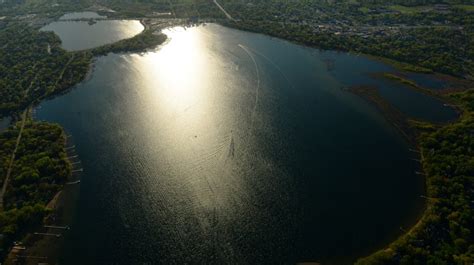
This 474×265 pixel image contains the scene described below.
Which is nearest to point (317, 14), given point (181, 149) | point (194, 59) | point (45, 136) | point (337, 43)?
point (337, 43)

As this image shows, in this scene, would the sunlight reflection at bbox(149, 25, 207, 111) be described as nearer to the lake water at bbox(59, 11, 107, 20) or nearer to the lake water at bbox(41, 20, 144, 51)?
the lake water at bbox(41, 20, 144, 51)

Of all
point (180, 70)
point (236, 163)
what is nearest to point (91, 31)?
point (180, 70)

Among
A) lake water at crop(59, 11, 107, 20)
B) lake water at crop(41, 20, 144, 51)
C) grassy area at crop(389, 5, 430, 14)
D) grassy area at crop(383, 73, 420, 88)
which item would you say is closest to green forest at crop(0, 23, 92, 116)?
lake water at crop(41, 20, 144, 51)

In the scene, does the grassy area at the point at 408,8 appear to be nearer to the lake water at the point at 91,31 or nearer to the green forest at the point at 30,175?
the lake water at the point at 91,31

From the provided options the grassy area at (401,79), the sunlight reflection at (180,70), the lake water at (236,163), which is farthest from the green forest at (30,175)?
the grassy area at (401,79)

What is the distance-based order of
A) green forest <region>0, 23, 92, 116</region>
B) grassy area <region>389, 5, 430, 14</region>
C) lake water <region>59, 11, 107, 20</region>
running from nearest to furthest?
green forest <region>0, 23, 92, 116</region> → grassy area <region>389, 5, 430, 14</region> → lake water <region>59, 11, 107, 20</region>
